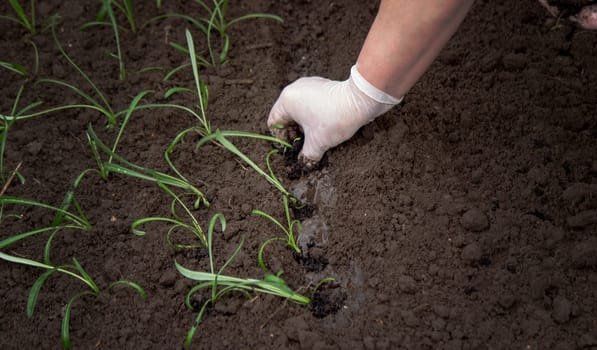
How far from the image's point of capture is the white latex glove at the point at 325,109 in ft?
5.89

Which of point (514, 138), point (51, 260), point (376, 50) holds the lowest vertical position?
point (51, 260)

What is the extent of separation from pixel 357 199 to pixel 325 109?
0.34 m

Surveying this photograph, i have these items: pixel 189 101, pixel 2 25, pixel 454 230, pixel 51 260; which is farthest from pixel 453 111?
pixel 2 25

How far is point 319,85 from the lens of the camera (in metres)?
1.98

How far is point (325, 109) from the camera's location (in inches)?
73.9

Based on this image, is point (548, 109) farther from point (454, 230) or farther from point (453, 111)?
point (454, 230)

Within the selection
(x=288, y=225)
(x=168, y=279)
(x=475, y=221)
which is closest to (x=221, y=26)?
(x=288, y=225)

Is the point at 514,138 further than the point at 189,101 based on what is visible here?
No

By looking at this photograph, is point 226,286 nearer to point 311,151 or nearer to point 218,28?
point 311,151

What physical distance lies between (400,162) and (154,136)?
3.11 feet

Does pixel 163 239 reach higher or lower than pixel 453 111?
lower

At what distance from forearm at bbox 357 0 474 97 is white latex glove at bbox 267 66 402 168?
6cm

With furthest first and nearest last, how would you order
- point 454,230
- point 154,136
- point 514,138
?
point 154,136
point 514,138
point 454,230

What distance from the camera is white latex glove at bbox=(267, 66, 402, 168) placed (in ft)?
5.89
